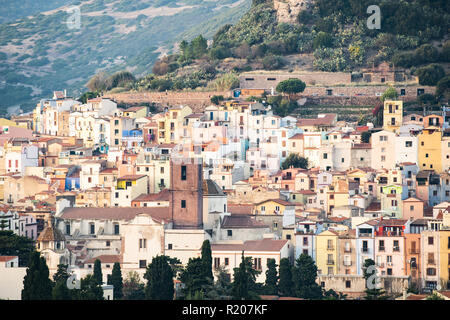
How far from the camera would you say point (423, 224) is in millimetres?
54125

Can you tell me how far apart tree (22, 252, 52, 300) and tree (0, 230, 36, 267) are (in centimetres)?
625

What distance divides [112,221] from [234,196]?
6261 millimetres

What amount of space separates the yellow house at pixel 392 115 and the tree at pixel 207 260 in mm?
19461

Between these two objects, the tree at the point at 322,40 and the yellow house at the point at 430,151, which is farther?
the tree at the point at 322,40

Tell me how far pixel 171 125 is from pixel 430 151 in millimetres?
12798

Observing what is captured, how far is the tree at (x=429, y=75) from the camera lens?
75.4 meters

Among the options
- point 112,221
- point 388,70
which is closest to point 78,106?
point 388,70

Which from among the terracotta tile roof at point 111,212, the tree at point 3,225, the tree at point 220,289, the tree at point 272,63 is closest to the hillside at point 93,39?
the tree at point 272,63

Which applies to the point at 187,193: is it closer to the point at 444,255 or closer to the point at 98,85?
the point at 444,255

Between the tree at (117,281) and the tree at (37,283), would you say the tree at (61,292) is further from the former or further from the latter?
the tree at (117,281)

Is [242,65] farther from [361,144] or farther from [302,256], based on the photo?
[302,256]

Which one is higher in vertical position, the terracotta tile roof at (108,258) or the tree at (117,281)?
the terracotta tile roof at (108,258)

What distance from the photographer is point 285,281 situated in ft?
164

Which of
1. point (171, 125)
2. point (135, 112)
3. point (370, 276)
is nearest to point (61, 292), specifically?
point (370, 276)
